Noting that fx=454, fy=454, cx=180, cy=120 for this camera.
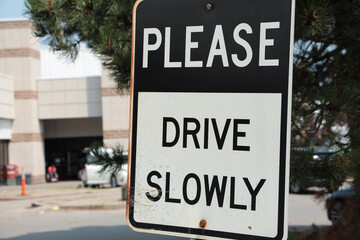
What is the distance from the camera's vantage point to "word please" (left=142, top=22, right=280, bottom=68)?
5.72 feet

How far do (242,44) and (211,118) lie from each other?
1.03 feet

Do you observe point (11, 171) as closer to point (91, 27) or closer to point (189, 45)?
point (91, 27)

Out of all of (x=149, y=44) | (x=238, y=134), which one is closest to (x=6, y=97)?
(x=149, y=44)

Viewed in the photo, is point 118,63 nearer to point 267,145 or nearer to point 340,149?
point 340,149

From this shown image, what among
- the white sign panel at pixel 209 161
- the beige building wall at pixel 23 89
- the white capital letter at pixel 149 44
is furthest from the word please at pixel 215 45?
the beige building wall at pixel 23 89

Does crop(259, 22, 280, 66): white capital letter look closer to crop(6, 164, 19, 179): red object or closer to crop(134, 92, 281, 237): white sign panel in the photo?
crop(134, 92, 281, 237): white sign panel

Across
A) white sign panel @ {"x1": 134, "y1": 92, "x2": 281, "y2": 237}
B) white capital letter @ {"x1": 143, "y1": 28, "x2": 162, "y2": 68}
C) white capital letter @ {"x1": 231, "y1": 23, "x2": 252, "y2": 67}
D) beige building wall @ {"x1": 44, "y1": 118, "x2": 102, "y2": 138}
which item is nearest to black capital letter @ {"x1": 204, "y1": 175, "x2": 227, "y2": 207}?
white sign panel @ {"x1": 134, "y1": 92, "x2": 281, "y2": 237}

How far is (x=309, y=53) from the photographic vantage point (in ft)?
16.3

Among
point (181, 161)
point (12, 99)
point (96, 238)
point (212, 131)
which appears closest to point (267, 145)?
point (212, 131)

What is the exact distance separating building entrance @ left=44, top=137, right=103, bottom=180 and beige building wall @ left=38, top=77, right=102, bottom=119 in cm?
337

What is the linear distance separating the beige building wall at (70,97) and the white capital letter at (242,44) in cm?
2945

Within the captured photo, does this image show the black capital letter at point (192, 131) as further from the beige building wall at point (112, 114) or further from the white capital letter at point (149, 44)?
the beige building wall at point (112, 114)

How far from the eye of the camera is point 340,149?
11.5ft

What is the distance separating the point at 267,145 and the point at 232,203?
0.85 ft
